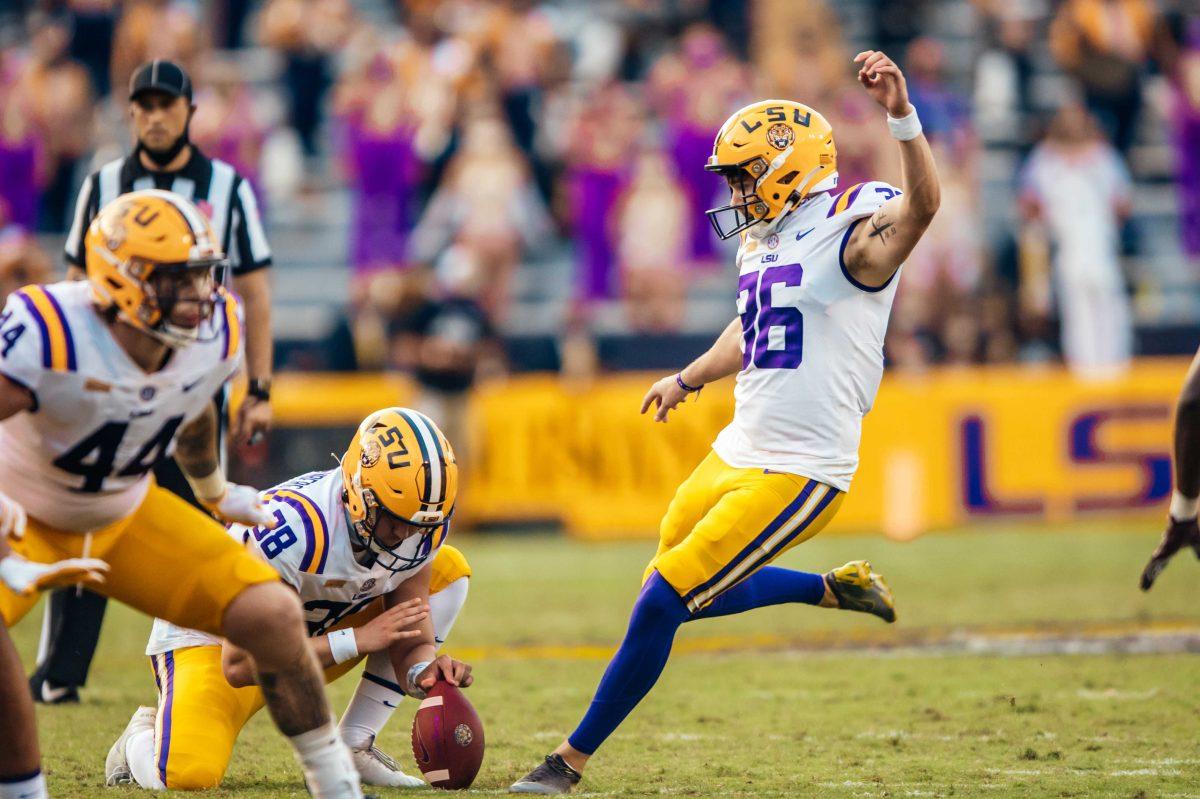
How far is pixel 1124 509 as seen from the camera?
38.6 feet

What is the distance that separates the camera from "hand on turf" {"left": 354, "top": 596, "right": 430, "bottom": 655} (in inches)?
194

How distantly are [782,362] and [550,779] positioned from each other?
1425 mm

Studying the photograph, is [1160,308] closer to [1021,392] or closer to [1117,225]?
[1117,225]

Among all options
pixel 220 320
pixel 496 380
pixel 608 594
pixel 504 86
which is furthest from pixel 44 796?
pixel 504 86

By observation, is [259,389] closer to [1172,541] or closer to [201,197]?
[201,197]

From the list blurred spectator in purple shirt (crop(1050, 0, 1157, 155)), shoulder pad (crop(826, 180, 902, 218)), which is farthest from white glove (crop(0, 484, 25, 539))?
blurred spectator in purple shirt (crop(1050, 0, 1157, 155))

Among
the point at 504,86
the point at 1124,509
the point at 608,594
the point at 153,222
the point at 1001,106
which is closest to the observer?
the point at 153,222

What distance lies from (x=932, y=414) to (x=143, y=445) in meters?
8.46

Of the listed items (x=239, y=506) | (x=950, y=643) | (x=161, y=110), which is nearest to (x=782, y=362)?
(x=239, y=506)

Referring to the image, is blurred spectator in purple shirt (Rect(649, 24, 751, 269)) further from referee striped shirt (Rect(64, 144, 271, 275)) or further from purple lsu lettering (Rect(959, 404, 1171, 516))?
referee striped shirt (Rect(64, 144, 271, 275))

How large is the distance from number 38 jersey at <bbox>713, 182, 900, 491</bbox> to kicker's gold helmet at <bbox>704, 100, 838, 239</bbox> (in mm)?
123

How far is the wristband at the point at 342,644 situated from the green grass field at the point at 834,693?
41 cm

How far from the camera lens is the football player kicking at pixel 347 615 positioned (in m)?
4.92

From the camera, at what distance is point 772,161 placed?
5.28m
